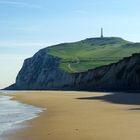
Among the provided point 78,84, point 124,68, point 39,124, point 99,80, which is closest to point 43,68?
point 78,84

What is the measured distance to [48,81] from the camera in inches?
5891

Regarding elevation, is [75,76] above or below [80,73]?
below

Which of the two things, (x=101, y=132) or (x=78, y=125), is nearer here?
(x=101, y=132)

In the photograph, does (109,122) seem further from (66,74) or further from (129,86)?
(66,74)

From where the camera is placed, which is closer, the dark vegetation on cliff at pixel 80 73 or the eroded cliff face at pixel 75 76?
the eroded cliff face at pixel 75 76

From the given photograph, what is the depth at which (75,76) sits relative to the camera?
11762 centimetres

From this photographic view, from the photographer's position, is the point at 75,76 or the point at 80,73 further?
the point at 75,76

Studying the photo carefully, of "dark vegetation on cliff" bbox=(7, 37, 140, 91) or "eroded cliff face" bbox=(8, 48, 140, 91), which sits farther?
"dark vegetation on cliff" bbox=(7, 37, 140, 91)

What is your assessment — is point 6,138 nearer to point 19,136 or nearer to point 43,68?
point 19,136

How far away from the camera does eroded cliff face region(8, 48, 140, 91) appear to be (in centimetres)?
7488

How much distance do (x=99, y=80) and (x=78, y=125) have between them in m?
68.7

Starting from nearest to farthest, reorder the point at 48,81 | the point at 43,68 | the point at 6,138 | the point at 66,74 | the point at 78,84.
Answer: the point at 6,138 → the point at 78,84 → the point at 66,74 → the point at 48,81 → the point at 43,68

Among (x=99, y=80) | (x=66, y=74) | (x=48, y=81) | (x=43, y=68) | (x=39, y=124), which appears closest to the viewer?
(x=39, y=124)

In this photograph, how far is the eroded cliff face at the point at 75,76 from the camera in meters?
74.9
